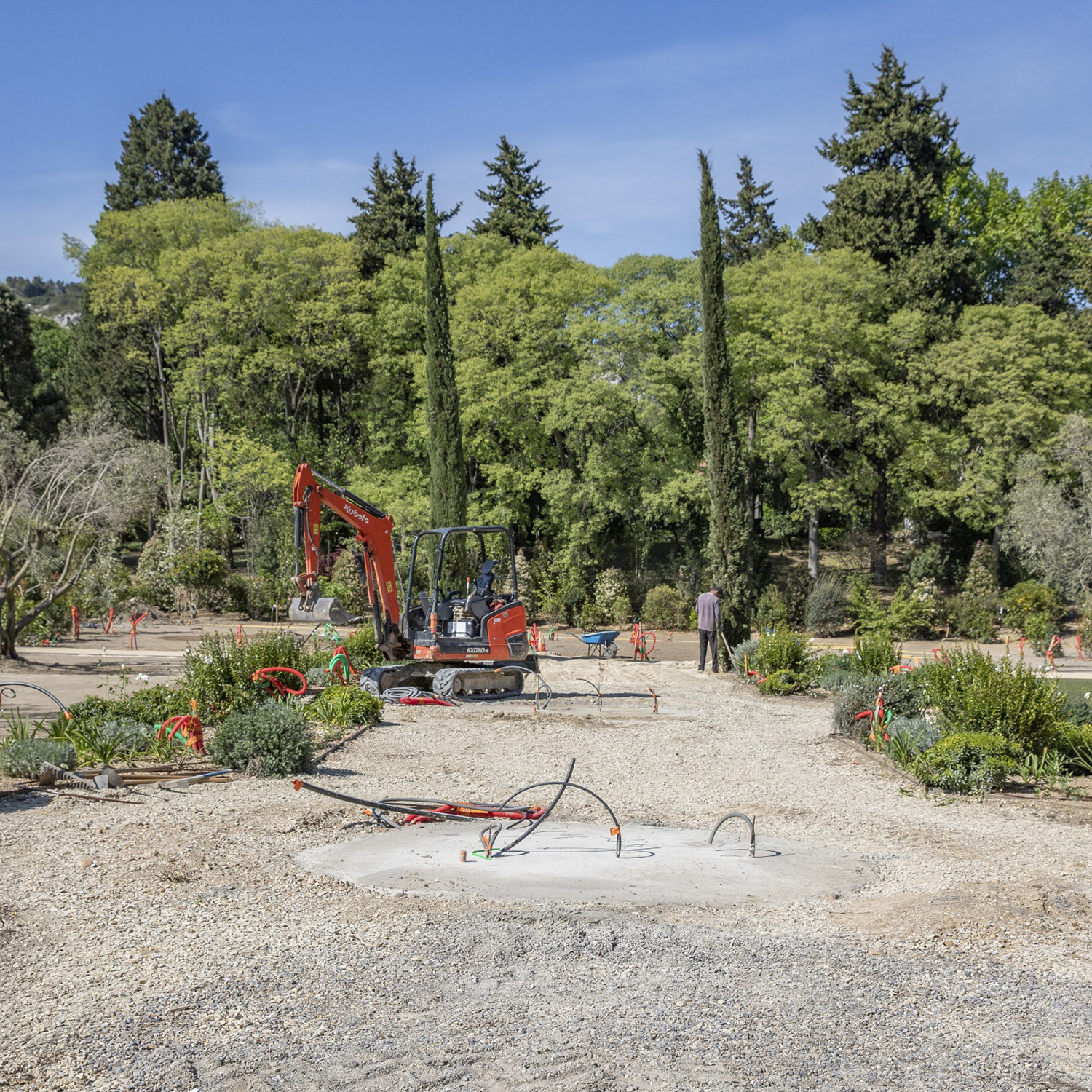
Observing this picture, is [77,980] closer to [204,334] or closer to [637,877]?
[637,877]

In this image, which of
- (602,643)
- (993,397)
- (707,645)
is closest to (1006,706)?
(707,645)

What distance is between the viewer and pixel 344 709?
41.7ft

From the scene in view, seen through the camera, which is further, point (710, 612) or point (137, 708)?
point (710, 612)

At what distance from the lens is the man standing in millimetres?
19453

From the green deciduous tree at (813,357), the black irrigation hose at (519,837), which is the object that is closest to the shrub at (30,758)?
the black irrigation hose at (519,837)

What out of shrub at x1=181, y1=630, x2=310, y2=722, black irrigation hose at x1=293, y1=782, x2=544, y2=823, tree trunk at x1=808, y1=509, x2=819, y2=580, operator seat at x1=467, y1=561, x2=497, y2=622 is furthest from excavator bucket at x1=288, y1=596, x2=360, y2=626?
tree trunk at x1=808, y1=509, x2=819, y2=580

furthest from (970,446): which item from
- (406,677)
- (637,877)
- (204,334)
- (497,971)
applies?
(497,971)

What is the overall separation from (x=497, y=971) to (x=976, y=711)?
6.58 m

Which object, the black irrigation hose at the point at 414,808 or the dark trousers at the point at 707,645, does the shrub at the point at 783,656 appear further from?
the black irrigation hose at the point at 414,808

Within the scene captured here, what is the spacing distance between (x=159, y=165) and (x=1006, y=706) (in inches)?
1669

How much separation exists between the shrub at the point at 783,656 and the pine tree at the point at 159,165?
3471cm

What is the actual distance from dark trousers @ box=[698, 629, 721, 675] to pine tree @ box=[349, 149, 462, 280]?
837 inches

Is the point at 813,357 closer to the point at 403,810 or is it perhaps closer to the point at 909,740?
the point at 909,740

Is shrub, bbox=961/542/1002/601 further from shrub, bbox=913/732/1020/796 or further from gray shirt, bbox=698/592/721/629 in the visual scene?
shrub, bbox=913/732/1020/796
